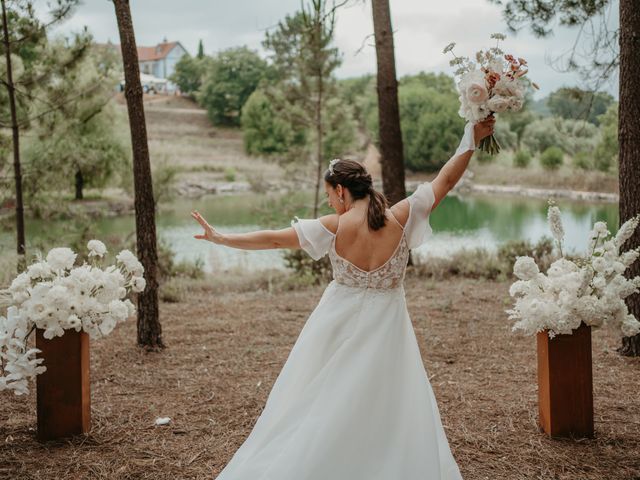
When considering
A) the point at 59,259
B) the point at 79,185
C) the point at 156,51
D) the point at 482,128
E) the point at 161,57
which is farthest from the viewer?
the point at 156,51

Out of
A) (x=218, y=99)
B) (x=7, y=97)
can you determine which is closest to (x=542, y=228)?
(x=7, y=97)

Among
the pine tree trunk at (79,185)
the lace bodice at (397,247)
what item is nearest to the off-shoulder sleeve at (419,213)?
the lace bodice at (397,247)

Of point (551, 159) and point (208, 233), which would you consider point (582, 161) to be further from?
point (208, 233)

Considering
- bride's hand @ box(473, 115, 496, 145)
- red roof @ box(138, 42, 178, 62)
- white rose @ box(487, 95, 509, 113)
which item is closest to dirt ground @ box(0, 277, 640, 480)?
bride's hand @ box(473, 115, 496, 145)

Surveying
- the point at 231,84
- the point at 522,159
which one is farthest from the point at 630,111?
the point at 231,84

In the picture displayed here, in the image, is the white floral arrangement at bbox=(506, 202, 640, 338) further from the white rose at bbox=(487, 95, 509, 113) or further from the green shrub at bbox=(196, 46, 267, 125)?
the green shrub at bbox=(196, 46, 267, 125)

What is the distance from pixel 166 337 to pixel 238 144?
41006 mm

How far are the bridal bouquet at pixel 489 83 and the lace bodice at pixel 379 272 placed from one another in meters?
0.80

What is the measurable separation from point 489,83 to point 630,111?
249 centimetres

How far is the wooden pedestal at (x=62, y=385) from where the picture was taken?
409cm

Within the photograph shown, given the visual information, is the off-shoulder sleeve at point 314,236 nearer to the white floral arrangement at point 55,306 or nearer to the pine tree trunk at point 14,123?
the white floral arrangement at point 55,306

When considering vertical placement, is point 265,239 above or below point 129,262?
above

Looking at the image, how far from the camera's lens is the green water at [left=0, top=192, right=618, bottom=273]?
13.2 m

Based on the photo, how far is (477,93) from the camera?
3.41m
